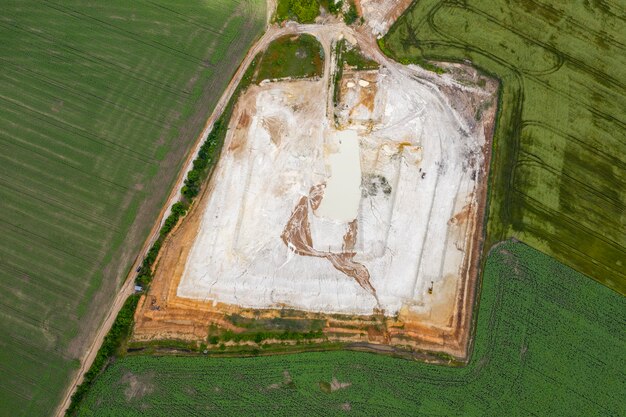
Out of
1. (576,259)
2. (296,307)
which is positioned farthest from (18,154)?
(576,259)

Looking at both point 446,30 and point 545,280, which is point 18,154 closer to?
point 446,30

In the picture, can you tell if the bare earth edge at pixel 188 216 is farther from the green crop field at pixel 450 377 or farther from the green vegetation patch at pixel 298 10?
the green vegetation patch at pixel 298 10

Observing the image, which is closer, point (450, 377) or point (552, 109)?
point (450, 377)

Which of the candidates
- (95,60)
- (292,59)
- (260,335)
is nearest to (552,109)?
(292,59)


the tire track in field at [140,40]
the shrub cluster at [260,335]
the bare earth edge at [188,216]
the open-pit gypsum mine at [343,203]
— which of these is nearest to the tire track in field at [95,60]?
the tire track in field at [140,40]

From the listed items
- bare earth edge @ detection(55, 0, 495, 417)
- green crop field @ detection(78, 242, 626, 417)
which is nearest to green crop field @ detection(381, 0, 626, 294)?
bare earth edge @ detection(55, 0, 495, 417)

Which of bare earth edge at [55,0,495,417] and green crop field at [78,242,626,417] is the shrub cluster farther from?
bare earth edge at [55,0,495,417]

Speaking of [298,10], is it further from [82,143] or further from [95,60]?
[82,143]
